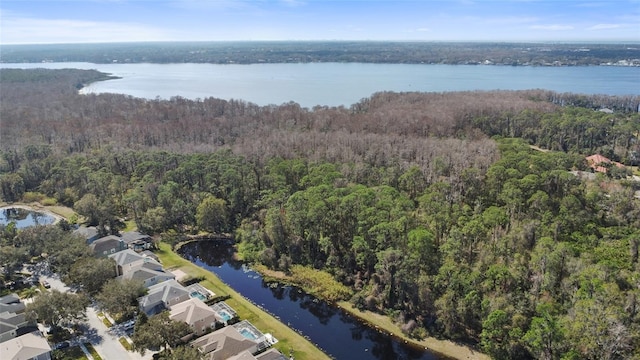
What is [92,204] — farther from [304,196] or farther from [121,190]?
[304,196]

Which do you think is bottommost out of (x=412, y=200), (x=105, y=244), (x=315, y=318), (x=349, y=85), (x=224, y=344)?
(x=315, y=318)

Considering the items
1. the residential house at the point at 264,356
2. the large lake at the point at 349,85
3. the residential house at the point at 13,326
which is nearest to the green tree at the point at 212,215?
the residential house at the point at 13,326

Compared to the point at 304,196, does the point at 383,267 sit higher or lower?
lower

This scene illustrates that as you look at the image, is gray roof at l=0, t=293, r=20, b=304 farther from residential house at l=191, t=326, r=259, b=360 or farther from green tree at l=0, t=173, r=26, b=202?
green tree at l=0, t=173, r=26, b=202

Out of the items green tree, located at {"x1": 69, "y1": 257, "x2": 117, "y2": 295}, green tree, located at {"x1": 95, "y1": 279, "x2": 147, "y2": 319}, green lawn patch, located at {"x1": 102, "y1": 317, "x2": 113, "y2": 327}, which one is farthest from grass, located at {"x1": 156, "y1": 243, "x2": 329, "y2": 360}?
green lawn patch, located at {"x1": 102, "y1": 317, "x2": 113, "y2": 327}

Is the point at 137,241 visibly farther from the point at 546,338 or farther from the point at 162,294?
the point at 546,338

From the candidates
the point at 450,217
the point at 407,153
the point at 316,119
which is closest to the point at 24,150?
the point at 316,119

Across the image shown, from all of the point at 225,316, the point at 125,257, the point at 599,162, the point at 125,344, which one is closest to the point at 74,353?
the point at 125,344
